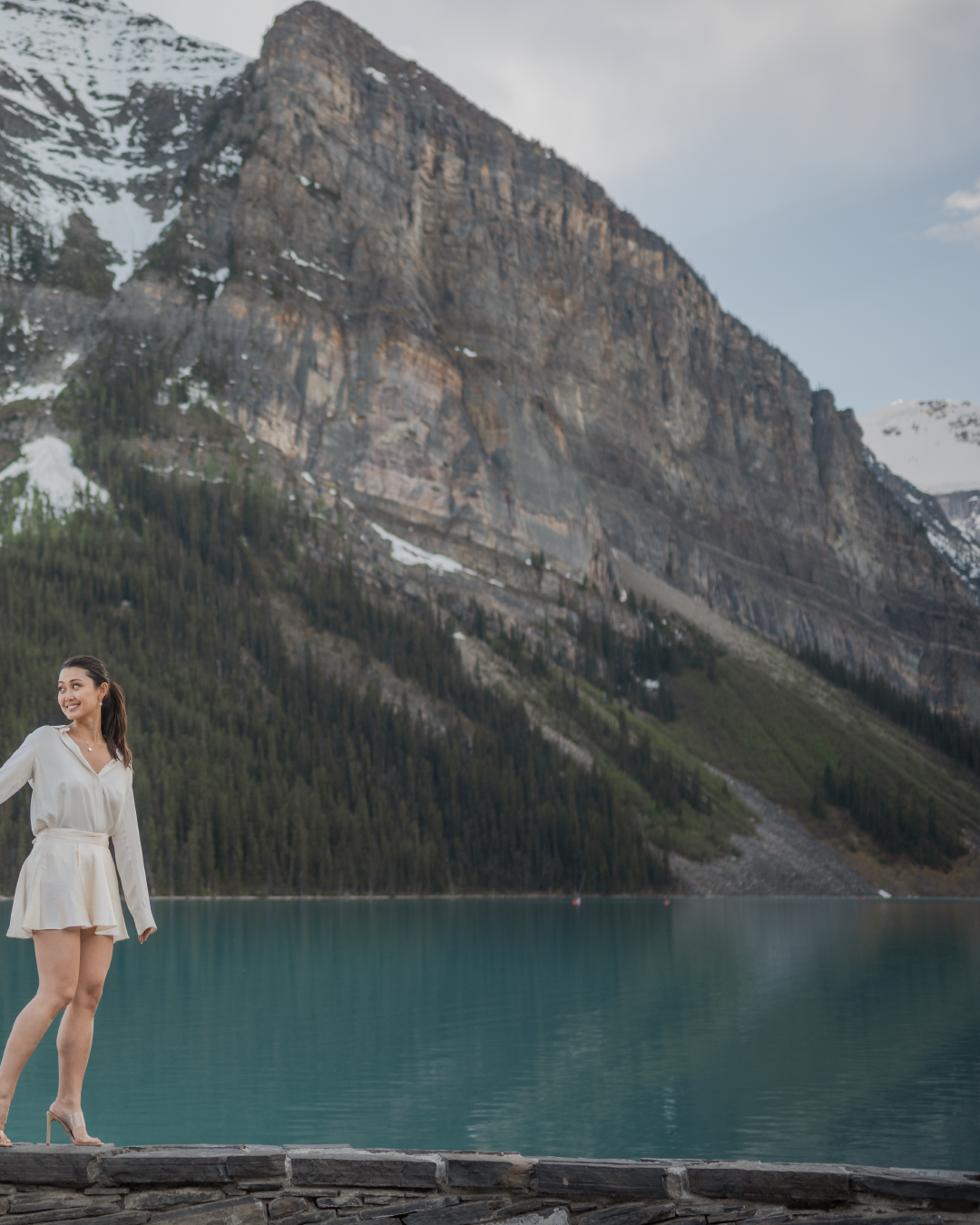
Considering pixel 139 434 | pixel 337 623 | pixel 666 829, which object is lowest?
pixel 666 829

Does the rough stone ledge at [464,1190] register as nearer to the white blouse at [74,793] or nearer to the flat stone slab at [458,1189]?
the flat stone slab at [458,1189]

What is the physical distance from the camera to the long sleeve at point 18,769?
27.6ft

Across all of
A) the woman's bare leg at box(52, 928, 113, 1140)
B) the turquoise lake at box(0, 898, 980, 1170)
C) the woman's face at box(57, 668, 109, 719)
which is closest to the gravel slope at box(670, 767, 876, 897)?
the turquoise lake at box(0, 898, 980, 1170)

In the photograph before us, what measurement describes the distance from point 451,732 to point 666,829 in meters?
30.6

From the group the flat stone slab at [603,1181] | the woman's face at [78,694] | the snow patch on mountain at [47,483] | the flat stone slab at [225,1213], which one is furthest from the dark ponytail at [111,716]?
the snow patch on mountain at [47,483]

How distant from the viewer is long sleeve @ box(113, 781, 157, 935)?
29.3 feet

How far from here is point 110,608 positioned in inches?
6117

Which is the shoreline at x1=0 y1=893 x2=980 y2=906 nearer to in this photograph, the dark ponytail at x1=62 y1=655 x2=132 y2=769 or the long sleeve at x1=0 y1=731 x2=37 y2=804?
the dark ponytail at x1=62 y1=655 x2=132 y2=769

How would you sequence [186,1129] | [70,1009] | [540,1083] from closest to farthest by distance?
[70,1009] → [186,1129] → [540,1083]

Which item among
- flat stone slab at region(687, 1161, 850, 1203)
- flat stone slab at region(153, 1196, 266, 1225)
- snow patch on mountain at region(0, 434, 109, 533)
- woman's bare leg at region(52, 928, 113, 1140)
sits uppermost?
snow patch on mountain at region(0, 434, 109, 533)

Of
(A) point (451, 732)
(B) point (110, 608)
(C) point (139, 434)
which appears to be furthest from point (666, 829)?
(C) point (139, 434)

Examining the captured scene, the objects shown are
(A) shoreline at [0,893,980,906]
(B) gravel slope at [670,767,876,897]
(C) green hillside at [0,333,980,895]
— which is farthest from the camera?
(B) gravel slope at [670,767,876,897]

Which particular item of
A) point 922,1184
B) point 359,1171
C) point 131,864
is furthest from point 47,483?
point 922,1184

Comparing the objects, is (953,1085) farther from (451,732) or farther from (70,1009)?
(451,732)
